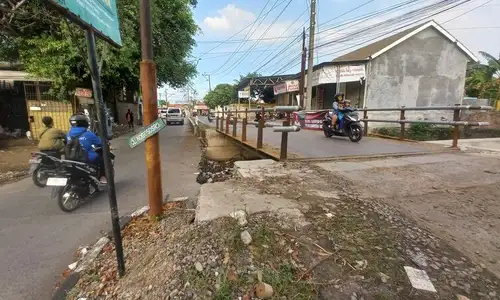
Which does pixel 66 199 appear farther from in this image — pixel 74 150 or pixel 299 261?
pixel 299 261

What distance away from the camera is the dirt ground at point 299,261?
1.84 m

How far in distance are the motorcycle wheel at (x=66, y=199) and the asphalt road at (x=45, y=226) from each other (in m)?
0.10

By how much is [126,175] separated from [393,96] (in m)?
17.0

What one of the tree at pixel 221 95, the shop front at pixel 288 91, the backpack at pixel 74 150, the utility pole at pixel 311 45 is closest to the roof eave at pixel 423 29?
the utility pole at pixel 311 45

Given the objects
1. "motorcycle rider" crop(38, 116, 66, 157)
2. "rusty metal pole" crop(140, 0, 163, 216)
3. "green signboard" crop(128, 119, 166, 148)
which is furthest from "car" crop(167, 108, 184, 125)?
"green signboard" crop(128, 119, 166, 148)

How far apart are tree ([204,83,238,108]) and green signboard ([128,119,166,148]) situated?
6177 centimetres

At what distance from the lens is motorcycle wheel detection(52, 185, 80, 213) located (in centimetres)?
433

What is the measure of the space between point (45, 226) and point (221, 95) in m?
66.9

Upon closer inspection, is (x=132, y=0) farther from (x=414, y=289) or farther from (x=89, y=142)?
(x=414, y=289)

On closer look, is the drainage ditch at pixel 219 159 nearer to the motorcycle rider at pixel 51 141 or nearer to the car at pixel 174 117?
the motorcycle rider at pixel 51 141

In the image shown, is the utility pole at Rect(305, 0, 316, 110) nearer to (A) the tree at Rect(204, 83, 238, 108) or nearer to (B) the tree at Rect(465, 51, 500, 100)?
(B) the tree at Rect(465, 51, 500, 100)

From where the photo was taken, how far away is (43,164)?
16.2 feet

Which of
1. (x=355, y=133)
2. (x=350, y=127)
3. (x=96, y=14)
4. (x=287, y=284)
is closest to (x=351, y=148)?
(x=355, y=133)

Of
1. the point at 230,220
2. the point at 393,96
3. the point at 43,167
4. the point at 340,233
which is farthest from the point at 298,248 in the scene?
the point at 393,96
